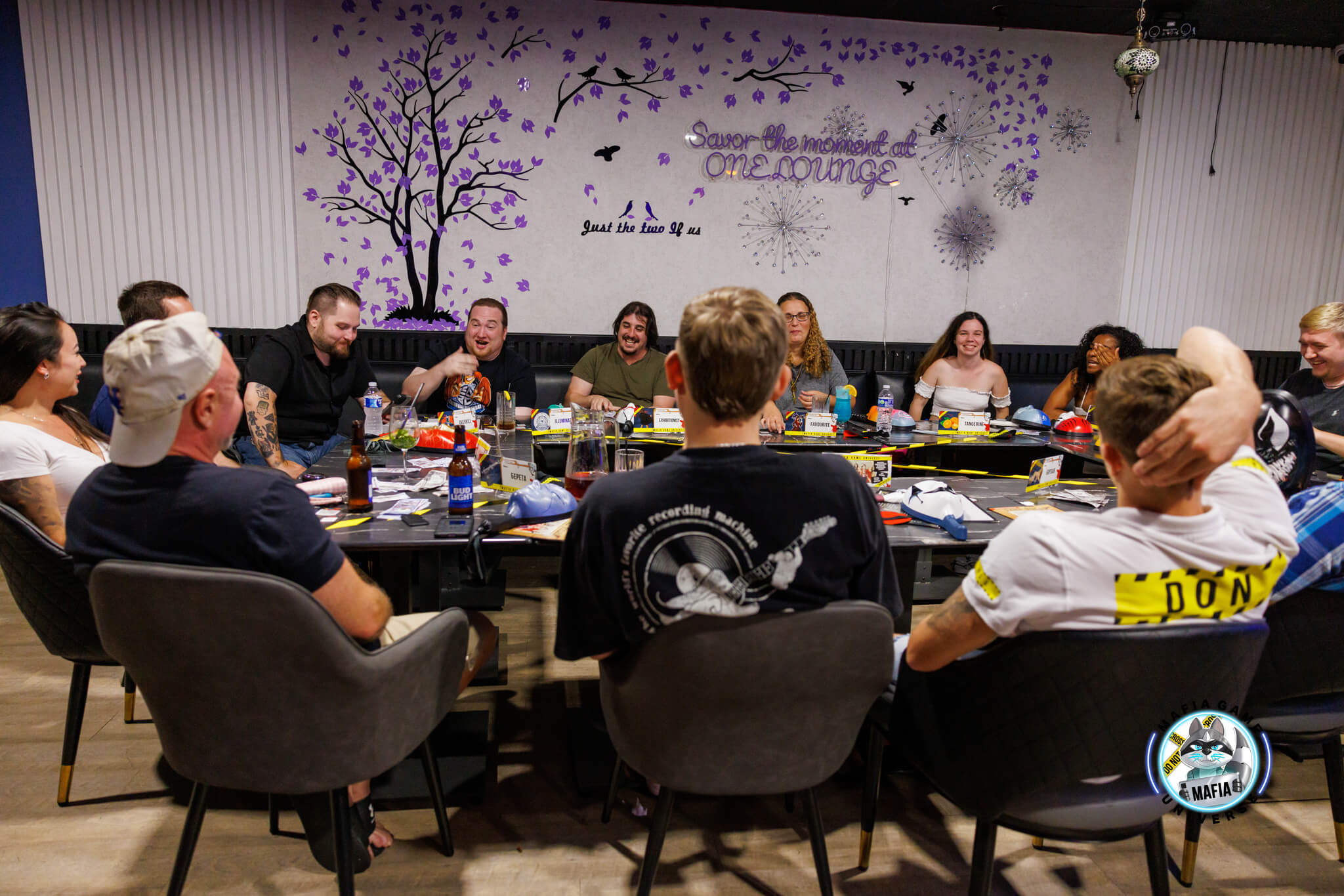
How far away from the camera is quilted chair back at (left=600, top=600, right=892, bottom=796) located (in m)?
1.26

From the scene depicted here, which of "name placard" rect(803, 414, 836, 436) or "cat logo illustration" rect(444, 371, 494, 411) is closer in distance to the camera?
"name placard" rect(803, 414, 836, 436)

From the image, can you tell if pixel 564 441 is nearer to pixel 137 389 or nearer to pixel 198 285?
pixel 137 389

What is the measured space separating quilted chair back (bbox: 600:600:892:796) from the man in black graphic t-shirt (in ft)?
0.15

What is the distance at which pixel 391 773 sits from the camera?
2.16 metres

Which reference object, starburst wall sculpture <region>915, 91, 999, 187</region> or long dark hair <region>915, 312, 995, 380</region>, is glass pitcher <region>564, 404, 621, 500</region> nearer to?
long dark hair <region>915, 312, 995, 380</region>

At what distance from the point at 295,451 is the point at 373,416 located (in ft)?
1.96

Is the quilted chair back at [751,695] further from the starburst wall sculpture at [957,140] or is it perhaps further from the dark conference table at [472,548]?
the starburst wall sculpture at [957,140]

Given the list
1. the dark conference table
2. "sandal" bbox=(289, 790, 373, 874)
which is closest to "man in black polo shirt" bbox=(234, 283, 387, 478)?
the dark conference table

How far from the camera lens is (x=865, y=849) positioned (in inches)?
73.7

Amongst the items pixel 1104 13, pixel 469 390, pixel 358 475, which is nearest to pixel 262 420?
pixel 469 390

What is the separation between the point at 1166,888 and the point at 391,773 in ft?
5.95

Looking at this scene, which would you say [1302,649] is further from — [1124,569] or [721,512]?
[721,512]

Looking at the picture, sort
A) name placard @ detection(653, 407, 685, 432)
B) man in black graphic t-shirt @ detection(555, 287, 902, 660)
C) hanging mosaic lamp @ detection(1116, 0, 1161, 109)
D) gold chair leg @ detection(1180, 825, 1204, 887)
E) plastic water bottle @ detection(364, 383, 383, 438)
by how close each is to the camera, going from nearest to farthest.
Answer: man in black graphic t-shirt @ detection(555, 287, 902, 660), gold chair leg @ detection(1180, 825, 1204, 887), plastic water bottle @ detection(364, 383, 383, 438), name placard @ detection(653, 407, 685, 432), hanging mosaic lamp @ detection(1116, 0, 1161, 109)

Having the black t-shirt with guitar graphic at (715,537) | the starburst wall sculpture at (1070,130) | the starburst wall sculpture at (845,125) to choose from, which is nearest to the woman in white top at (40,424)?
the black t-shirt with guitar graphic at (715,537)
